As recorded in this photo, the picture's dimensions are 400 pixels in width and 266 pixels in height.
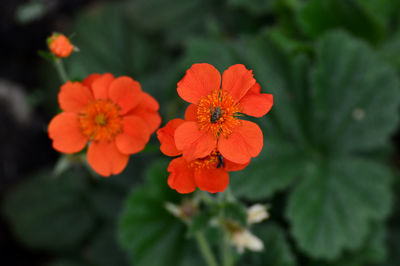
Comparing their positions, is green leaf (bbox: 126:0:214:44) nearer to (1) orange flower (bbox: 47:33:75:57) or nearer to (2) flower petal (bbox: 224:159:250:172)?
(1) orange flower (bbox: 47:33:75:57)

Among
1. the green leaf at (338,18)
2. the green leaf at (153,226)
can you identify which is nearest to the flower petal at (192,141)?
the green leaf at (153,226)

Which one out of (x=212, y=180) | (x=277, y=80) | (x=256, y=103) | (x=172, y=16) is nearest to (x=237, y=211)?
(x=212, y=180)

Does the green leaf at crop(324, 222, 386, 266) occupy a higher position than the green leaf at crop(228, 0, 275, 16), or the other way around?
the green leaf at crop(228, 0, 275, 16)

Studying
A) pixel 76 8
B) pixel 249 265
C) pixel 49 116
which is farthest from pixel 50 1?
pixel 249 265

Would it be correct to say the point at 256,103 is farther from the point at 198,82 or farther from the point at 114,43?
the point at 114,43

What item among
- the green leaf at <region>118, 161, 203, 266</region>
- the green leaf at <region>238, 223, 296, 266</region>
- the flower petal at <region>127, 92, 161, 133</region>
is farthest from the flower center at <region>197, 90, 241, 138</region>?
the green leaf at <region>238, 223, 296, 266</region>

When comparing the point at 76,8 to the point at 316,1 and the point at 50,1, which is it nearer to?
the point at 50,1
